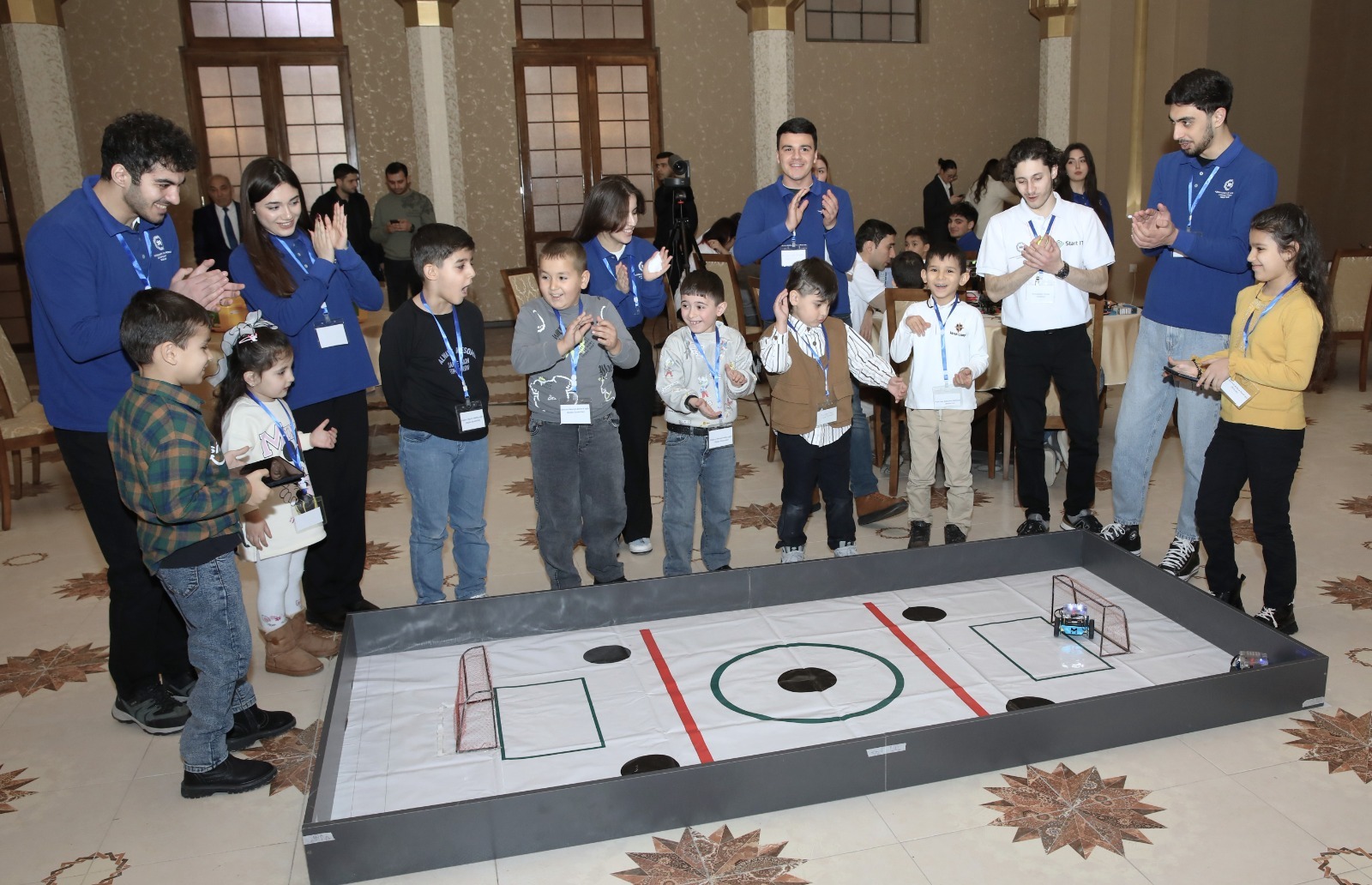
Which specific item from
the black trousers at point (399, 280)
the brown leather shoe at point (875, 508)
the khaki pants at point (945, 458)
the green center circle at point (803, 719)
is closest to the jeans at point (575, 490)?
the green center circle at point (803, 719)

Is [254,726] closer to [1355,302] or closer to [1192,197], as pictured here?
[1192,197]

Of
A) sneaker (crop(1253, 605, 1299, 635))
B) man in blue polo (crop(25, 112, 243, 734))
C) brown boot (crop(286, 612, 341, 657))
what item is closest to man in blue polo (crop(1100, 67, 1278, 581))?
sneaker (crop(1253, 605, 1299, 635))

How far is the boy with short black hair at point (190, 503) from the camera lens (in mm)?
2572

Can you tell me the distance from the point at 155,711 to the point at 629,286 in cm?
215

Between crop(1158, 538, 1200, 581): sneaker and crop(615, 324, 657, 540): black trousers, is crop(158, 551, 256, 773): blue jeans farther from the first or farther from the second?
crop(1158, 538, 1200, 581): sneaker

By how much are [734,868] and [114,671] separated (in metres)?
2.05

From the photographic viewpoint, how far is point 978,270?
4.20 metres

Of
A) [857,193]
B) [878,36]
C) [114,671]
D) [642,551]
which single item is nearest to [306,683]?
[114,671]

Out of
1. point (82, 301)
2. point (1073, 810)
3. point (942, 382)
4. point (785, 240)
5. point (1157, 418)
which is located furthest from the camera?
point (942, 382)

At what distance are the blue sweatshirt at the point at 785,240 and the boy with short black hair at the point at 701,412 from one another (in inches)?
19.8

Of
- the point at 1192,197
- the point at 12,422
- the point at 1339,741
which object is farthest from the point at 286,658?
the point at 1192,197

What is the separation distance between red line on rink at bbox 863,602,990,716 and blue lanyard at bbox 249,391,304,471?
6.60ft

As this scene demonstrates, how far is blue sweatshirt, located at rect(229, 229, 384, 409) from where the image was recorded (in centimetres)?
336

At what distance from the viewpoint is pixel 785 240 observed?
4203mm
